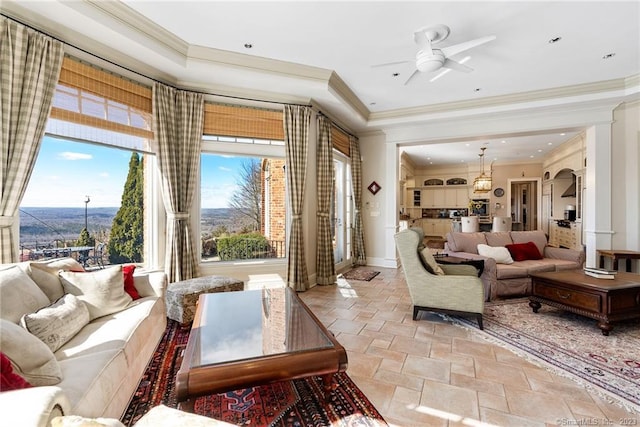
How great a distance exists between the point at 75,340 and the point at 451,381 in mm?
2522

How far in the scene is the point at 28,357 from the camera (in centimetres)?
131

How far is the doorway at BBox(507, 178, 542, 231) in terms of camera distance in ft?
37.1

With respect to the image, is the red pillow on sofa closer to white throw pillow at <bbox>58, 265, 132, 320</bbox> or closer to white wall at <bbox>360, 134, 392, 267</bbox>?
white wall at <bbox>360, 134, 392, 267</bbox>

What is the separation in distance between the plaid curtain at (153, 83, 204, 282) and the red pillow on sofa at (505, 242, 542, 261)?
473cm

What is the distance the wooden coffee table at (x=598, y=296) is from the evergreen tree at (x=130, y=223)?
16.0ft

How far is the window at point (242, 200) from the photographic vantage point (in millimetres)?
4195

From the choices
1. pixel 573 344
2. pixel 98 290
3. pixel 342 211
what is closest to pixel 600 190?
pixel 573 344

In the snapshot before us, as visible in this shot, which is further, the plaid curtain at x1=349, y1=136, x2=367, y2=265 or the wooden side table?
the plaid curtain at x1=349, y1=136, x2=367, y2=265

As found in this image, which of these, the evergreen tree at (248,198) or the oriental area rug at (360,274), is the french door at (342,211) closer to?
the oriental area rug at (360,274)

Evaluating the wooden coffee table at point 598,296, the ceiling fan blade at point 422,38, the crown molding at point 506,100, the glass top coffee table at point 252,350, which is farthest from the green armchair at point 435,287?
the crown molding at point 506,100

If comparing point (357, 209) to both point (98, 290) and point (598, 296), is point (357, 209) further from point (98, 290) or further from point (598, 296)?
point (98, 290)

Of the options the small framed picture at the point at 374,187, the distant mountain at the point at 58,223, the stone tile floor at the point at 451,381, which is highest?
the small framed picture at the point at 374,187

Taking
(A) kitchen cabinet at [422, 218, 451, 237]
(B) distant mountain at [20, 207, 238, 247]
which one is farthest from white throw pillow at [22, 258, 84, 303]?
(A) kitchen cabinet at [422, 218, 451, 237]

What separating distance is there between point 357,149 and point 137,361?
5.54m
